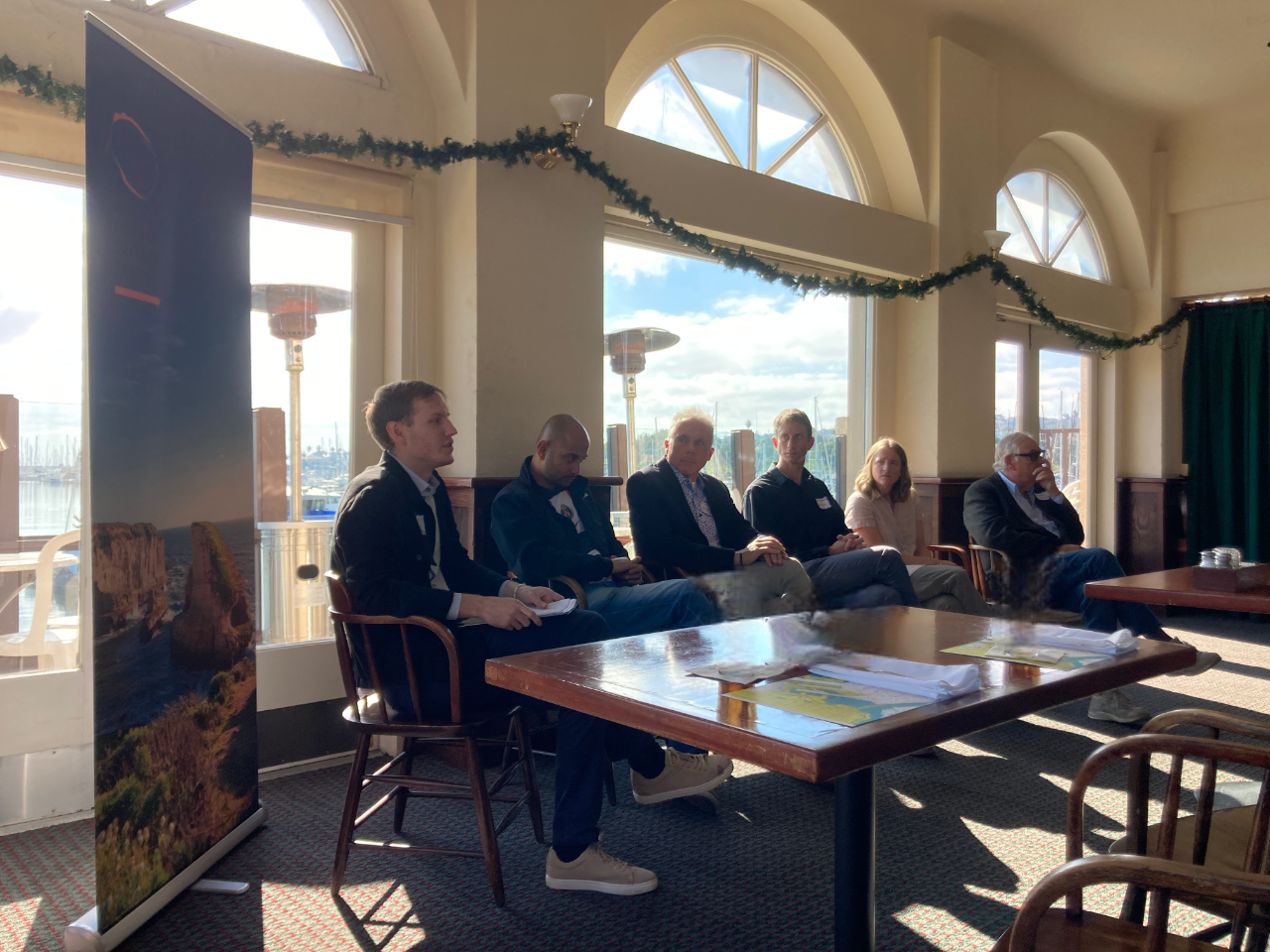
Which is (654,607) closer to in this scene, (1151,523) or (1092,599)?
(1092,599)

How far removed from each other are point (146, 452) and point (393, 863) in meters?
1.24

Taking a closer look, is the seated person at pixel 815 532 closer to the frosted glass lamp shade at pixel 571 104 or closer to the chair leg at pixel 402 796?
the frosted glass lamp shade at pixel 571 104

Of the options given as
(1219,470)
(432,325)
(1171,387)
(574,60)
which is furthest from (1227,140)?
(432,325)

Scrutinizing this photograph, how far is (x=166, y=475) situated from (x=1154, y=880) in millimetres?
2107

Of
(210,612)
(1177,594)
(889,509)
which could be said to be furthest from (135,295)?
(889,509)

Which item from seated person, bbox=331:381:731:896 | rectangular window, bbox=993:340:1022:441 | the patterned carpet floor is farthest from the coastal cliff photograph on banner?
rectangular window, bbox=993:340:1022:441

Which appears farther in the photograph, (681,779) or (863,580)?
(863,580)

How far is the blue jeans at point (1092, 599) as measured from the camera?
3.95m

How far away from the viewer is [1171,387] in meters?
7.12

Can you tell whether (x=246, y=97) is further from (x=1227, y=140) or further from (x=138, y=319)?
(x=1227, y=140)

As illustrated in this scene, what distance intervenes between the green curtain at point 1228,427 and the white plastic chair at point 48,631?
7.27 m

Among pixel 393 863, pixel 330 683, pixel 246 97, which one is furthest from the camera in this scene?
pixel 330 683

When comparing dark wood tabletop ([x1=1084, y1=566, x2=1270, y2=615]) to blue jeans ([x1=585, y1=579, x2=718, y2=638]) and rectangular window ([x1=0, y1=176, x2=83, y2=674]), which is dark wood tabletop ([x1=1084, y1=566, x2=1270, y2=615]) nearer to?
blue jeans ([x1=585, y1=579, x2=718, y2=638])

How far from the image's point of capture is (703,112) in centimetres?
443
